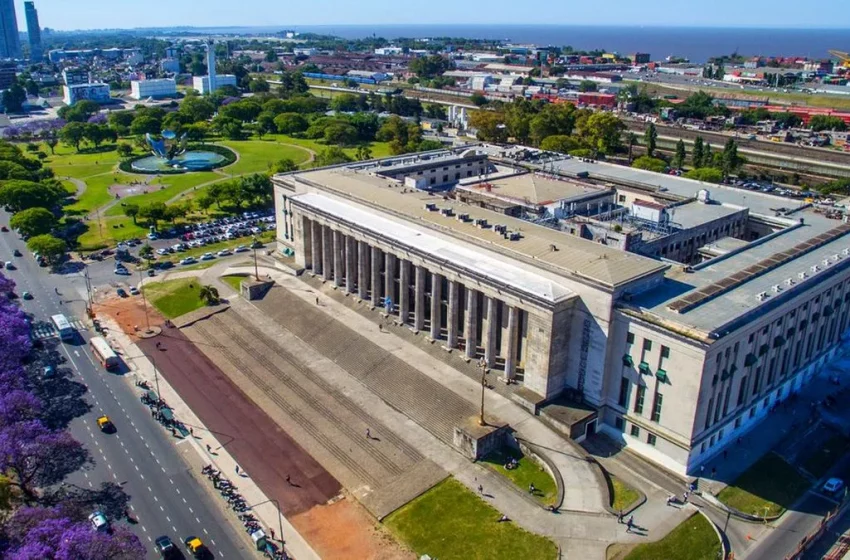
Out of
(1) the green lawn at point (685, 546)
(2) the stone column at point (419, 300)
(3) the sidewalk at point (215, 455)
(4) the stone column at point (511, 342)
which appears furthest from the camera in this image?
(2) the stone column at point (419, 300)

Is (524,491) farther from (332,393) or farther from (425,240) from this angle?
(425,240)

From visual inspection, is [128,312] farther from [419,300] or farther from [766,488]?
[766,488]

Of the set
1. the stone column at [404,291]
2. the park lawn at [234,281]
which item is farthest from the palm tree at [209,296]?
the stone column at [404,291]

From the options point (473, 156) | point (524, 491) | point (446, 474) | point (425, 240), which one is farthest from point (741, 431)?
point (473, 156)

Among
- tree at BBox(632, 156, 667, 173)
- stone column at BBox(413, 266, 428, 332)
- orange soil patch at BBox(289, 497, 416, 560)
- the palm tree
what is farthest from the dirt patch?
tree at BBox(632, 156, 667, 173)

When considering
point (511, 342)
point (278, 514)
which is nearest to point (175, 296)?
point (278, 514)

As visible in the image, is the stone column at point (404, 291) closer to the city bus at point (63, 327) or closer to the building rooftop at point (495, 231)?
the building rooftop at point (495, 231)

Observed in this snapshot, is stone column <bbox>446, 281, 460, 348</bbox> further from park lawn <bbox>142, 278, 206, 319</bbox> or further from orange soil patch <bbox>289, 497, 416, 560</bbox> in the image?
park lawn <bbox>142, 278, 206, 319</bbox>
